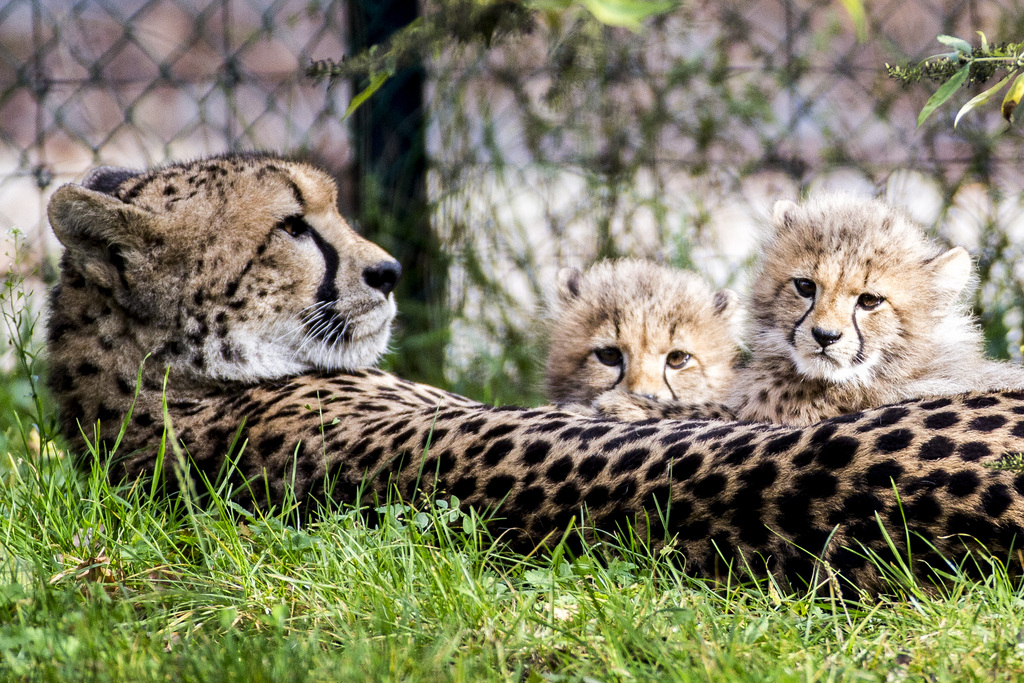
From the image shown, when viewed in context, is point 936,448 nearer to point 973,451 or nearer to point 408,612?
point 973,451

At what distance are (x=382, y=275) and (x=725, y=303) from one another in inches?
Result: 57.4

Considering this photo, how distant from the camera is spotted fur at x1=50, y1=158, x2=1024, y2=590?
6.19 feet

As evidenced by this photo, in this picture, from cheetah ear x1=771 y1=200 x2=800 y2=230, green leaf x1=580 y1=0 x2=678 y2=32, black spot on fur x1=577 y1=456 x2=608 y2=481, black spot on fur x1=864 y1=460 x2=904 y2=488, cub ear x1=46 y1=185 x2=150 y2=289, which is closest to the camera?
green leaf x1=580 y1=0 x2=678 y2=32

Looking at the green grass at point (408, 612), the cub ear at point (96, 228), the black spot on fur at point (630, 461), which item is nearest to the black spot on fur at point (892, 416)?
the green grass at point (408, 612)

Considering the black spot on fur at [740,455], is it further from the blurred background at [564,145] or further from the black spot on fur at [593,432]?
the blurred background at [564,145]

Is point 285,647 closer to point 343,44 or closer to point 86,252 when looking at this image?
point 86,252

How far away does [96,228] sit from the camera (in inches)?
99.7

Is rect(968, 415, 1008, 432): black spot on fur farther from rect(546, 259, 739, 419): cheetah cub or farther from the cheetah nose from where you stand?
rect(546, 259, 739, 419): cheetah cub

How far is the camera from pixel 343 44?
15.6 feet

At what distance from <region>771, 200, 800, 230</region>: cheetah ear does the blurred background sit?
4.01 feet

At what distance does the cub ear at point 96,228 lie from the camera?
8.13ft

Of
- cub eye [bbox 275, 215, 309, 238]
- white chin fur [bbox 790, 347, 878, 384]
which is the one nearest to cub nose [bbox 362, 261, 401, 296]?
cub eye [bbox 275, 215, 309, 238]

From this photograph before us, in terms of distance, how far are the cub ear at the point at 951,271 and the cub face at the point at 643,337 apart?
806mm

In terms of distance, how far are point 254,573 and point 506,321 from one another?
2803 millimetres
